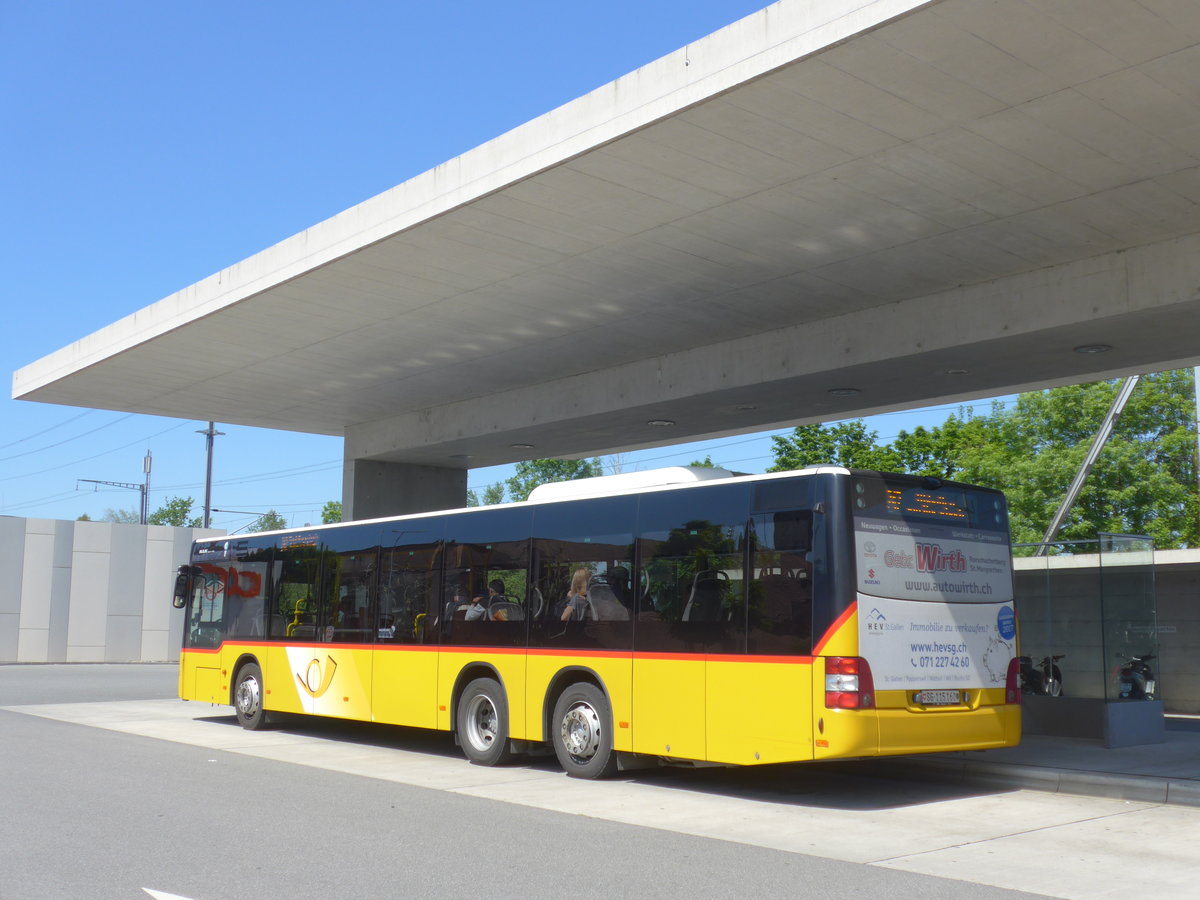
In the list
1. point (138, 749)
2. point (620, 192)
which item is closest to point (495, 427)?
point (138, 749)

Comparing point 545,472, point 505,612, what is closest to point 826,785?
point 505,612

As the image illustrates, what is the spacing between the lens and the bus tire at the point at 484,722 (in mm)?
13859

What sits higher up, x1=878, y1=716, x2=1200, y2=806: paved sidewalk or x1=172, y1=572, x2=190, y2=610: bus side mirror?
x1=172, y1=572, x2=190, y2=610: bus side mirror

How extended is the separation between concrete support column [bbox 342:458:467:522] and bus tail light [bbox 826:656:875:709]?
14.9 m

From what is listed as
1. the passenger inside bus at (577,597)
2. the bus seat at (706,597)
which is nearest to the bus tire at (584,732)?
the passenger inside bus at (577,597)

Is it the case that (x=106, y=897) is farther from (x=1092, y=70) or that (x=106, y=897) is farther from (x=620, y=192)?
(x=1092, y=70)

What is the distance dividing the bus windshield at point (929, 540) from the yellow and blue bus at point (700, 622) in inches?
0.8

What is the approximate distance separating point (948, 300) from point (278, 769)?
31.3 feet

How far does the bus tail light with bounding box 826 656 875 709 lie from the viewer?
10.3m

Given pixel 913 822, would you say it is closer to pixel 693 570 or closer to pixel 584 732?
pixel 693 570

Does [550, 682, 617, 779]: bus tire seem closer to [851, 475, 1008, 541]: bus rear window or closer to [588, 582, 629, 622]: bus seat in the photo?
[588, 582, 629, 622]: bus seat

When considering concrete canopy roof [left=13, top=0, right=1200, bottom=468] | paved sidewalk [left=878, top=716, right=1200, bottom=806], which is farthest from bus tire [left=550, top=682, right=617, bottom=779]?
concrete canopy roof [left=13, top=0, right=1200, bottom=468]

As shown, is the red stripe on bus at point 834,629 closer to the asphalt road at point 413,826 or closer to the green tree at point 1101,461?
the asphalt road at point 413,826

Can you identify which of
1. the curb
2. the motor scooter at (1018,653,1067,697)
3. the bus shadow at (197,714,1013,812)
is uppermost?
the motor scooter at (1018,653,1067,697)
